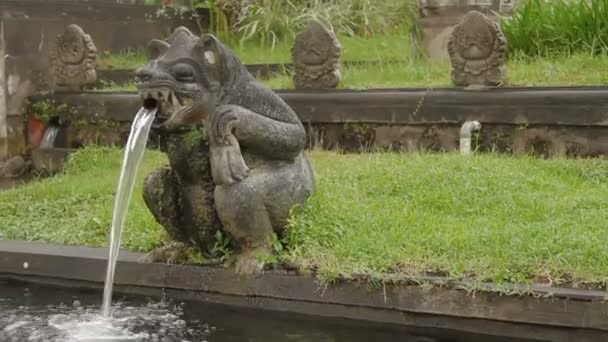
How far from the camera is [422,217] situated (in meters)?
5.87

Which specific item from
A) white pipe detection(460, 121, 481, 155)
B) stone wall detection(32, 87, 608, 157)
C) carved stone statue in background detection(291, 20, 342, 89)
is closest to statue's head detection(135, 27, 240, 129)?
stone wall detection(32, 87, 608, 157)

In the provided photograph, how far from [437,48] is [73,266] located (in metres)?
5.86

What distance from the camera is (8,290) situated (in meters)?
5.77

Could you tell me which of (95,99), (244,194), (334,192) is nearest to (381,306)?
(244,194)

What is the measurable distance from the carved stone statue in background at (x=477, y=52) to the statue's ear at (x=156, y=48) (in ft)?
11.4

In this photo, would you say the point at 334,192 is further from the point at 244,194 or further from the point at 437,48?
the point at 437,48

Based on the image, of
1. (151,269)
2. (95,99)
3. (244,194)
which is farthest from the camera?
(95,99)

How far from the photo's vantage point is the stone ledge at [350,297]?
14.5 feet

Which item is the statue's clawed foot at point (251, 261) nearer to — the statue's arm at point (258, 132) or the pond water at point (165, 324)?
the pond water at point (165, 324)

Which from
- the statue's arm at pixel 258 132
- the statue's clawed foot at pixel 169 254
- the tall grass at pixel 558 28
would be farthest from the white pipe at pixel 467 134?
the statue's clawed foot at pixel 169 254

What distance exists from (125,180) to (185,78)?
69 cm

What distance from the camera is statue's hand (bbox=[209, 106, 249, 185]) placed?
16.3 feet

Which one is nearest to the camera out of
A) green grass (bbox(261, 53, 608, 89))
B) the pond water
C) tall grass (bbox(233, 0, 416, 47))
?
the pond water

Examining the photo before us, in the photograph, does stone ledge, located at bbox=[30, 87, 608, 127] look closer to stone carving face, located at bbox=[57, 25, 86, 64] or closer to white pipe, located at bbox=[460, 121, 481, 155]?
white pipe, located at bbox=[460, 121, 481, 155]
